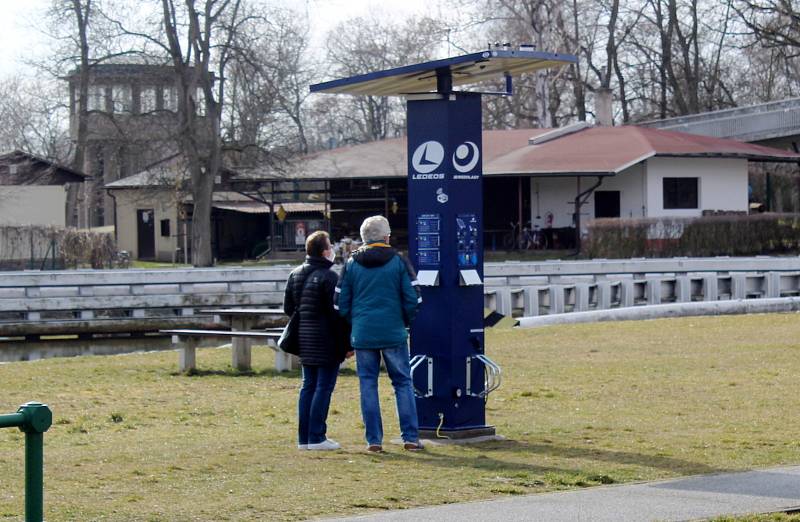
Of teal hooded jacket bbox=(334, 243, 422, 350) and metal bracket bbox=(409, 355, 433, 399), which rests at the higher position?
teal hooded jacket bbox=(334, 243, 422, 350)

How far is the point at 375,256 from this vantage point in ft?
32.2

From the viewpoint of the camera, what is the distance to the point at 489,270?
28859mm

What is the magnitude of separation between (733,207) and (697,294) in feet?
59.8

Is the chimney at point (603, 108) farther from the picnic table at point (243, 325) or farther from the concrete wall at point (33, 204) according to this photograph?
the picnic table at point (243, 325)

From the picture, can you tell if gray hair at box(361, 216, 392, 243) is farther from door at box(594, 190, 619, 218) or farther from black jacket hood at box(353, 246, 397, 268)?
door at box(594, 190, 619, 218)

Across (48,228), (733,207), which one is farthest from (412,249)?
(733,207)

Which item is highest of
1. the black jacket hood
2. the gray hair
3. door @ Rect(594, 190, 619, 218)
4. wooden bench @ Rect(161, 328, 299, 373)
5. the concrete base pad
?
door @ Rect(594, 190, 619, 218)

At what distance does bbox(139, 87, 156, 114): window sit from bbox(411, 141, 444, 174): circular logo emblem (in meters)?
44.8

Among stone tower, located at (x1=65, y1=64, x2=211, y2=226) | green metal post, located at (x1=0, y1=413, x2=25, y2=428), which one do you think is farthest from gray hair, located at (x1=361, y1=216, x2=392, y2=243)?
stone tower, located at (x1=65, y1=64, x2=211, y2=226)

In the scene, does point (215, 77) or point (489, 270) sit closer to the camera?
point (489, 270)

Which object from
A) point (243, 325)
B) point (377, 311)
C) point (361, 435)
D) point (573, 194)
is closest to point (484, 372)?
point (361, 435)

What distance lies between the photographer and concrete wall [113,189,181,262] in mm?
55384

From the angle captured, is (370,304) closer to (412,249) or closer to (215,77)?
(412,249)

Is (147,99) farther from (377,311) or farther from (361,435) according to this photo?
(377,311)
